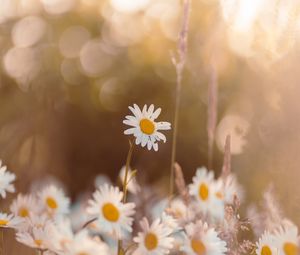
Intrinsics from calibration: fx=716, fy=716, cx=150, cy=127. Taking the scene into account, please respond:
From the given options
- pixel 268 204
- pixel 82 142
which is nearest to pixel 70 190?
pixel 82 142

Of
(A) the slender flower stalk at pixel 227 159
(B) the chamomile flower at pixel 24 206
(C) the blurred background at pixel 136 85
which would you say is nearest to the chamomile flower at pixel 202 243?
(A) the slender flower stalk at pixel 227 159

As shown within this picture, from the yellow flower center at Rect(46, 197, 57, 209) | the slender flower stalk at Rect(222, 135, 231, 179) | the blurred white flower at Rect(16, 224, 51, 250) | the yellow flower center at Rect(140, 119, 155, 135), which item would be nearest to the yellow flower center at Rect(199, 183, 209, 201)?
the slender flower stalk at Rect(222, 135, 231, 179)

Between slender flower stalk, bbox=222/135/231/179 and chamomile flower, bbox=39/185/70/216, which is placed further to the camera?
chamomile flower, bbox=39/185/70/216

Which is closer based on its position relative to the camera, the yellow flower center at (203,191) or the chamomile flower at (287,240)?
the chamomile flower at (287,240)

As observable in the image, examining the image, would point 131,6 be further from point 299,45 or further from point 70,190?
point 299,45

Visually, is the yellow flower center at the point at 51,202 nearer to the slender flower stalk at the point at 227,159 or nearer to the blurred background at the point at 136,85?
the blurred background at the point at 136,85

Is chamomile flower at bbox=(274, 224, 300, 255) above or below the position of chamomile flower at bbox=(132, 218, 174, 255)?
above

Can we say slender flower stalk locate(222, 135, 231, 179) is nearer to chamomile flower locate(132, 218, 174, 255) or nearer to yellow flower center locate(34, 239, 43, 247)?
chamomile flower locate(132, 218, 174, 255)
